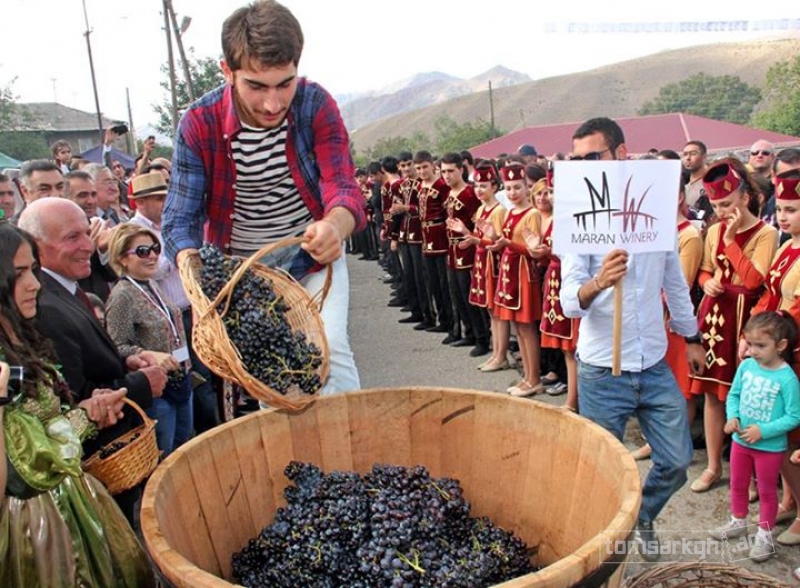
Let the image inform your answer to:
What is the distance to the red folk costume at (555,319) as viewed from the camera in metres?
5.67

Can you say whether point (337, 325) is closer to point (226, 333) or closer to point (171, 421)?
point (226, 333)

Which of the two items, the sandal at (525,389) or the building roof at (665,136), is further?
the building roof at (665,136)

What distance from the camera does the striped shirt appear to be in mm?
2971

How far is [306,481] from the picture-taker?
105 inches

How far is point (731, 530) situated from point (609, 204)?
6.73 ft

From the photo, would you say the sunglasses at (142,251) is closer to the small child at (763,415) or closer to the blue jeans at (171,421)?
the blue jeans at (171,421)

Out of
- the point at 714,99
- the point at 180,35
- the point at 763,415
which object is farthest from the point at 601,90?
the point at 763,415

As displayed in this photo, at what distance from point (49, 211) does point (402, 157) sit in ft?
27.3

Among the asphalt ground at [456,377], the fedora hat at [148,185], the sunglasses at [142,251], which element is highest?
the fedora hat at [148,185]

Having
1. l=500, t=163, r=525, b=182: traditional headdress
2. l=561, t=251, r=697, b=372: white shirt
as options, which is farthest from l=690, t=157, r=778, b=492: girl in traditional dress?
l=500, t=163, r=525, b=182: traditional headdress

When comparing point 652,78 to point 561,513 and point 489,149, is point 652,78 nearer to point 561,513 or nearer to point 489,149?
point 489,149

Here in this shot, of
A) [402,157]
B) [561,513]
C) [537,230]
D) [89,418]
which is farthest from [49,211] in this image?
[402,157]

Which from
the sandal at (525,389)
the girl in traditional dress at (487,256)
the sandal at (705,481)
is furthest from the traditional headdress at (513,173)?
the sandal at (705,481)

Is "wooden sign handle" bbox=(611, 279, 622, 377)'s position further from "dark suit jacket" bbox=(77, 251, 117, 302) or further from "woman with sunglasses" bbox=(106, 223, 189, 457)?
"dark suit jacket" bbox=(77, 251, 117, 302)
